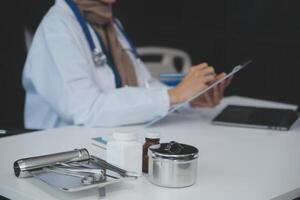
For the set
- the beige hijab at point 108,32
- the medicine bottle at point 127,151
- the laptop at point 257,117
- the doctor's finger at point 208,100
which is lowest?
the laptop at point 257,117

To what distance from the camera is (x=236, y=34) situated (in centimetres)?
425

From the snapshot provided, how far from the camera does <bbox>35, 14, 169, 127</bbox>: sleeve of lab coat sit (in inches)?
71.6

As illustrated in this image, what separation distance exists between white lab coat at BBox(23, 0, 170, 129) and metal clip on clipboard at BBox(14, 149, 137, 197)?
0.53m

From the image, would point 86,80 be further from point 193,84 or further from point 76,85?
point 193,84

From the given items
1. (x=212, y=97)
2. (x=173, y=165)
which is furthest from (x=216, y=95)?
(x=173, y=165)

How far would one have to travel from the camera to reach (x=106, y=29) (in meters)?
Result: 2.17

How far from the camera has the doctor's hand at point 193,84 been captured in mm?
1821

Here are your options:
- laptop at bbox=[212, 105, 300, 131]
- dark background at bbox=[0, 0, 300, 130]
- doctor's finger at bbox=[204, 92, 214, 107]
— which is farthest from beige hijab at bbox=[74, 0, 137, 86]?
dark background at bbox=[0, 0, 300, 130]

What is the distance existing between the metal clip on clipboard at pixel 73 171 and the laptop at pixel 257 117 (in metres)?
0.72

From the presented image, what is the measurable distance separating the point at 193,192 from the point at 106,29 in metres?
1.13

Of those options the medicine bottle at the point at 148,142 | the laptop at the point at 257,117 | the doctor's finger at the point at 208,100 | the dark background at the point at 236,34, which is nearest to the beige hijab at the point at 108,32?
the doctor's finger at the point at 208,100

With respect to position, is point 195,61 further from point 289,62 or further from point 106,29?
point 106,29

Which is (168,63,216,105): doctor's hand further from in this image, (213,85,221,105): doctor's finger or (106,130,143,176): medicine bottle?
(106,130,143,176): medicine bottle

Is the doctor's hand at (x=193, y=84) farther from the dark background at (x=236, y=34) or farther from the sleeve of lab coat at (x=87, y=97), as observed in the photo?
the dark background at (x=236, y=34)
